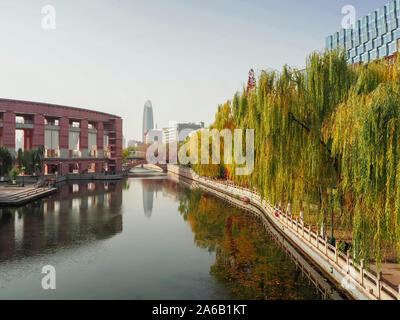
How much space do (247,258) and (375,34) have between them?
69.6m

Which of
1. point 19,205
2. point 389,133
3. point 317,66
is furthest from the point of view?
point 19,205

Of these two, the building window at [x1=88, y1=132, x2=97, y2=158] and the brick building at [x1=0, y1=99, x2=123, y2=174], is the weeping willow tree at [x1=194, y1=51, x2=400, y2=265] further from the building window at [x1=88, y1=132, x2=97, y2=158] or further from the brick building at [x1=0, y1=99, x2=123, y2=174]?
the building window at [x1=88, y1=132, x2=97, y2=158]

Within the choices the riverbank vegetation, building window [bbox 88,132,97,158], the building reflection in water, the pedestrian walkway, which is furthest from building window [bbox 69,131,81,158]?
the building reflection in water

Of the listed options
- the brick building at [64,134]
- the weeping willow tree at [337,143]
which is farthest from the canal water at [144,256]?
the brick building at [64,134]

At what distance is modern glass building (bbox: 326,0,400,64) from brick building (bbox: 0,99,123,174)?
5122 cm

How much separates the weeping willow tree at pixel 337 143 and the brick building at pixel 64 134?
158 feet

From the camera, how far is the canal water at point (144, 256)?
10953mm

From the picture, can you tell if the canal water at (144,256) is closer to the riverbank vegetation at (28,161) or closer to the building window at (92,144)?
the riverbank vegetation at (28,161)

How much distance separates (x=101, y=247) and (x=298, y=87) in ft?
42.5

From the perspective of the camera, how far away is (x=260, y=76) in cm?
1504
